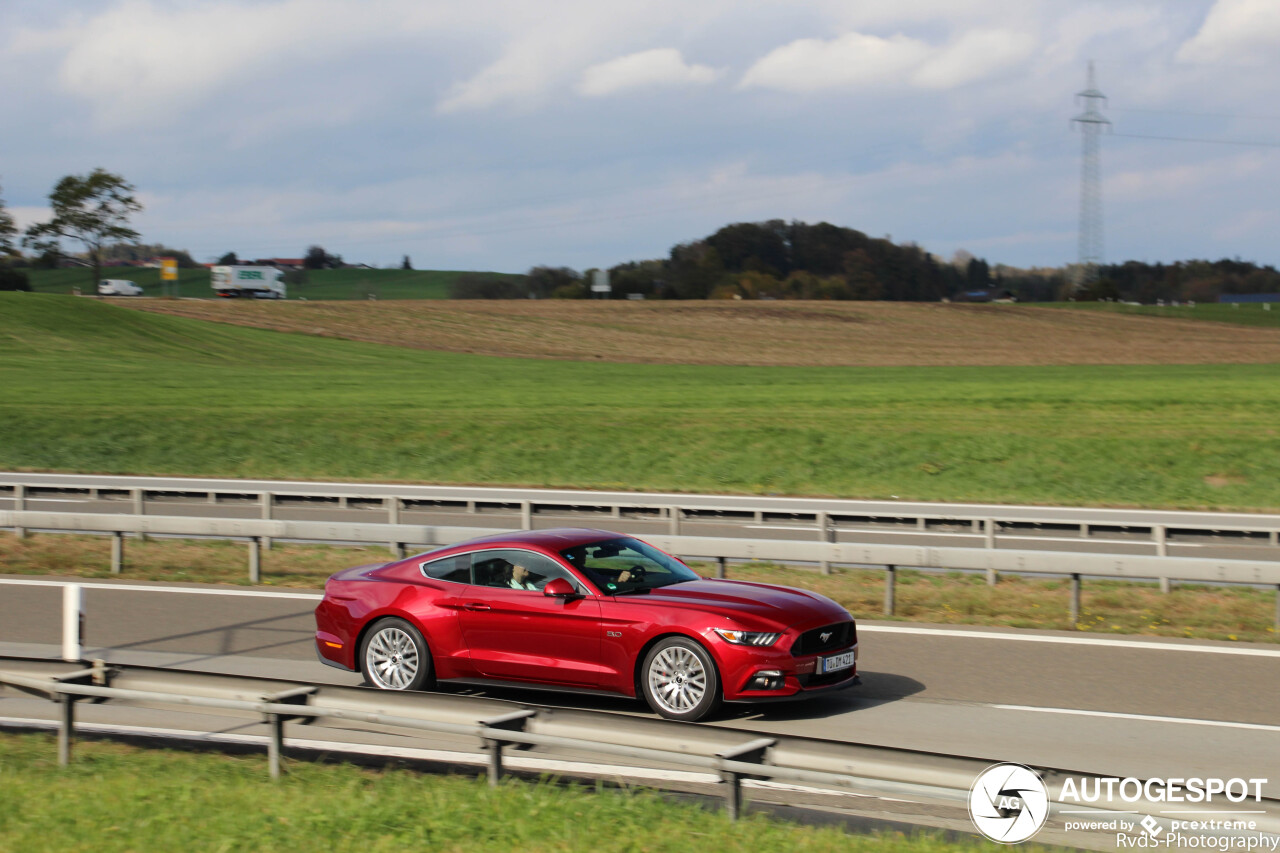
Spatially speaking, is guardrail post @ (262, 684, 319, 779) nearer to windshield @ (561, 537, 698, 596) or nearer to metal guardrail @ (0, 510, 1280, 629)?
windshield @ (561, 537, 698, 596)

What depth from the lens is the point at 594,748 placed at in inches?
229

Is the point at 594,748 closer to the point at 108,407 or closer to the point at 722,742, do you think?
the point at 722,742

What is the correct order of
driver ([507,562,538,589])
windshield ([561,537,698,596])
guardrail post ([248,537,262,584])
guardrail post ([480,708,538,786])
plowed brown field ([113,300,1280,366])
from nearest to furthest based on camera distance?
guardrail post ([480,708,538,786])
windshield ([561,537,698,596])
driver ([507,562,538,589])
guardrail post ([248,537,262,584])
plowed brown field ([113,300,1280,366])

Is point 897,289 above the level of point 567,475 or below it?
above

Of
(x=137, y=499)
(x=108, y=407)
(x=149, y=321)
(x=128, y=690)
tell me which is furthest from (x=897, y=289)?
(x=128, y=690)

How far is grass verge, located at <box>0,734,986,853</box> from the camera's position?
5.29m

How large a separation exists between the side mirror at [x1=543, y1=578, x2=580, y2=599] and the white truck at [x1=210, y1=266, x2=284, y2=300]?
87833 mm

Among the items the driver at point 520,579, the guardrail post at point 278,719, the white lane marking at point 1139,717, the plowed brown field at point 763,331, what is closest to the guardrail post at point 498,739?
the guardrail post at point 278,719

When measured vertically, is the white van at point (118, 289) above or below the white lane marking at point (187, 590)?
above

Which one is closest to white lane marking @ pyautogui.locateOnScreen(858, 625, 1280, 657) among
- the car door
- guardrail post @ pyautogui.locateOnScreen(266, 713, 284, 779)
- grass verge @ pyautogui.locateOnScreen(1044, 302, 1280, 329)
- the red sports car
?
the red sports car

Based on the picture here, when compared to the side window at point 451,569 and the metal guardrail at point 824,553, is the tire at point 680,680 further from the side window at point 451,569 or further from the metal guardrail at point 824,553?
the metal guardrail at point 824,553

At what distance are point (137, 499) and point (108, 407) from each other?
51.4 ft

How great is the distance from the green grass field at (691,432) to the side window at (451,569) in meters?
15.2

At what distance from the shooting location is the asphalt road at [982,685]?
24.3 feet
